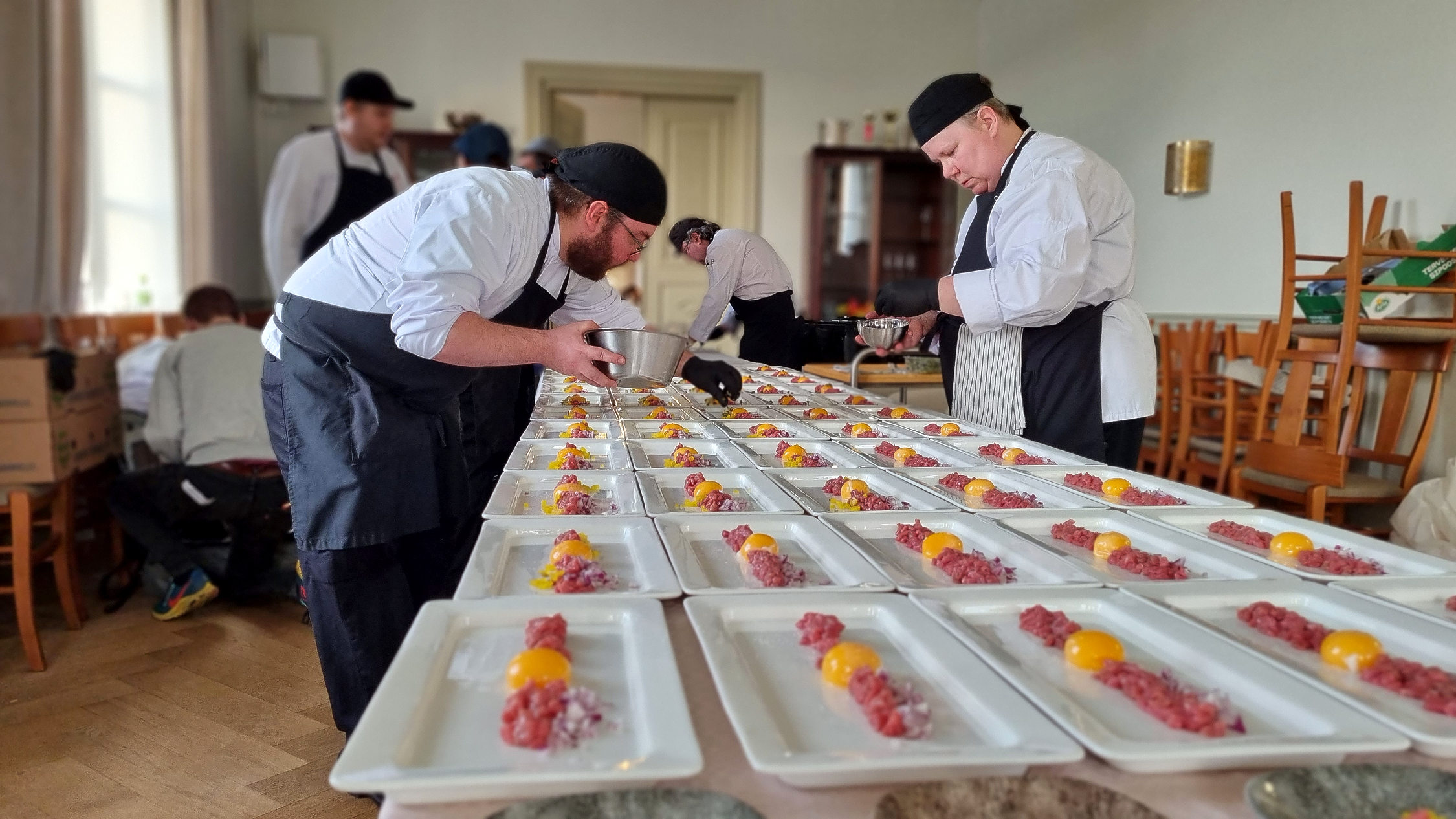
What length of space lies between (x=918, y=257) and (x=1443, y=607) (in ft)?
19.2

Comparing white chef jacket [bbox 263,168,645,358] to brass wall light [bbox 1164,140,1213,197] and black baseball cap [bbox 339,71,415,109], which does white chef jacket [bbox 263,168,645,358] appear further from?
brass wall light [bbox 1164,140,1213,197]

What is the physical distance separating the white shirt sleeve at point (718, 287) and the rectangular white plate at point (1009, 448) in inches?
63.3

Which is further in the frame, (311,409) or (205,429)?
(205,429)

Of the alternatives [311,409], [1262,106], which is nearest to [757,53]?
A: [1262,106]

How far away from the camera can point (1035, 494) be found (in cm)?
153

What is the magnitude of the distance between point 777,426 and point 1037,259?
0.73 meters

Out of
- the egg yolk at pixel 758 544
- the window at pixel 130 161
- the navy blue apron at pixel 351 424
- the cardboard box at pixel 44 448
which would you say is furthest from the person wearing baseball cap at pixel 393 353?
the window at pixel 130 161

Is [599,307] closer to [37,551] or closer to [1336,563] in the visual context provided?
[1336,563]

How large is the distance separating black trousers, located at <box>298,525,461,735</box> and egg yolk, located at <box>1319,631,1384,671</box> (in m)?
1.46

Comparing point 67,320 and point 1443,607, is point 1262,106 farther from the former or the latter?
point 67,320

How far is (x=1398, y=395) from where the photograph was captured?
3.10 m

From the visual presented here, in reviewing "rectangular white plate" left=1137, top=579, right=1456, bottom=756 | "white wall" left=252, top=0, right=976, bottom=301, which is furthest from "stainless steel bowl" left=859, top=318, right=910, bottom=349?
"white wall" left=252, top=0, right=976, bottom=301

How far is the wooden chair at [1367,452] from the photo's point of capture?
9.37 ft

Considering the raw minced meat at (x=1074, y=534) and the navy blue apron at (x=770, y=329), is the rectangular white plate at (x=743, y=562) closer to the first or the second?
the raw minced meat at (x=1074, y=534)
